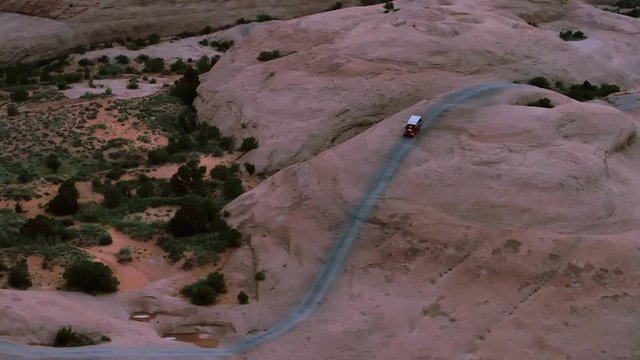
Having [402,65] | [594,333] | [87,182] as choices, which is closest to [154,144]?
[87,182]

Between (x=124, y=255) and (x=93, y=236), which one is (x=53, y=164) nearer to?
(x=93, y=236)

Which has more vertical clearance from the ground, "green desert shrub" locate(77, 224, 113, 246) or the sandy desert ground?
the sandy desert ground

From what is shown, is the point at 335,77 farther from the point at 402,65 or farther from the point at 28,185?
the point at 28,185

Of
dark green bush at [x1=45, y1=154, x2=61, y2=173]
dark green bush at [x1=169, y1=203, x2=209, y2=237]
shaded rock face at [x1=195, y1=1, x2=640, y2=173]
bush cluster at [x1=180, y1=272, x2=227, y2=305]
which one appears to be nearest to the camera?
bush cluster at [x1=180, y1=272, x2=227, y2=305]

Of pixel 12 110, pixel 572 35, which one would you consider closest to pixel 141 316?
pixel 12 110

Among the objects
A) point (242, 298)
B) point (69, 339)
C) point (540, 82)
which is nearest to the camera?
point (69, 339)

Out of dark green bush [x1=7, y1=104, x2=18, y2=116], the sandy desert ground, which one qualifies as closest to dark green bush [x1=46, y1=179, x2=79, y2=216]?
the sandy desert ground

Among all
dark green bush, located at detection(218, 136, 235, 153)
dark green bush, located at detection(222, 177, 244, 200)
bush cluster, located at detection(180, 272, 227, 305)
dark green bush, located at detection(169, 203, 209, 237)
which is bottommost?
dark green bush, located at detection(218, 136, 235, 153)

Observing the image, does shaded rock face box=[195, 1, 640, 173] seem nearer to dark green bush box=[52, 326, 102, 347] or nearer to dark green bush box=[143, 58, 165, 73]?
dark green bush box=[143, 58, 165, 73]
